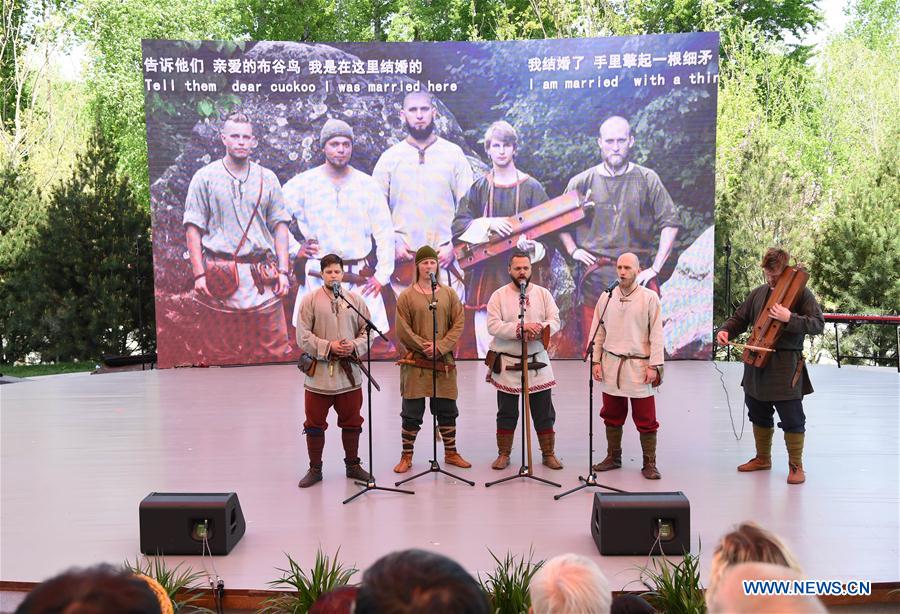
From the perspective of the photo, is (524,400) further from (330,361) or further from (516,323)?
(330,361)

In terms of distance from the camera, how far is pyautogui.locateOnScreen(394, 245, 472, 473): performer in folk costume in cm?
619

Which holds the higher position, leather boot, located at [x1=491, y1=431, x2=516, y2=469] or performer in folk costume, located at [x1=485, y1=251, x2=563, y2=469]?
performer in folk costume, located at [x1=485, y1=251, x2=563, y2=469]

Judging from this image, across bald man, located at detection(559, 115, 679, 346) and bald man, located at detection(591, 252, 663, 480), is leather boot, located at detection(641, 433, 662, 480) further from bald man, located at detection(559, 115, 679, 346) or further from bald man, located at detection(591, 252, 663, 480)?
bald man, located at detection(559, 115, 679, 346)

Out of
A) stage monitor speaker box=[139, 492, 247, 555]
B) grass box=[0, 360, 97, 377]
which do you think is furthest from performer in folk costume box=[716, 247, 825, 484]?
grass box=[0, 360, 97, 377]

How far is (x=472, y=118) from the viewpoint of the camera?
12688 millimetres

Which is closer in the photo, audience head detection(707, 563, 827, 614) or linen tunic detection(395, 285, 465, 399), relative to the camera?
audience head detection(707, 563, 827, 614)

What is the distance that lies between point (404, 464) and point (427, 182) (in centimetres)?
701

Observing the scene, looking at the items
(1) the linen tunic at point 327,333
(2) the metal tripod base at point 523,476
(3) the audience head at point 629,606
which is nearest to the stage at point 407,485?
(2) the metal tripod base at point 523,476

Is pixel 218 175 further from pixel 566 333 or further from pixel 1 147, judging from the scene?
pixel 1 147

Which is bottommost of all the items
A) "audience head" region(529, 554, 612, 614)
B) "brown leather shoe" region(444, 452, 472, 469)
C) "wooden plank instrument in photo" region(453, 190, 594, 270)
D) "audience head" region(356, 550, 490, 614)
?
"brown leather shoe" region(444, 452, 472, 469)

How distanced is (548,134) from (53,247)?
352 inches

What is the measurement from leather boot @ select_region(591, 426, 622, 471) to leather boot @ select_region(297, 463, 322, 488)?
6.52ft

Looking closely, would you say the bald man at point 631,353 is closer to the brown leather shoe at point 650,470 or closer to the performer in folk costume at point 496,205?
the brown leather shoe at point 650,470

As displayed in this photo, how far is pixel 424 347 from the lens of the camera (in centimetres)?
614
